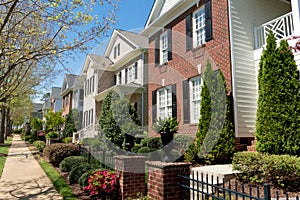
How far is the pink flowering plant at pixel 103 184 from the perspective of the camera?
571 centimetres

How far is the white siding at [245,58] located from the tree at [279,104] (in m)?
→ 1.57

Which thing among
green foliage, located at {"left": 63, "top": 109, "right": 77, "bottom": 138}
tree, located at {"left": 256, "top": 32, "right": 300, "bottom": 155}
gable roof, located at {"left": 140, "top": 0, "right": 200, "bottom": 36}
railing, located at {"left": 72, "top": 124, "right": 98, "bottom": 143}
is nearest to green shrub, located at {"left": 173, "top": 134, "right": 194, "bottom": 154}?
tree, located at {"left": 256, "top": 32, "right": 300, "bottom": 155}

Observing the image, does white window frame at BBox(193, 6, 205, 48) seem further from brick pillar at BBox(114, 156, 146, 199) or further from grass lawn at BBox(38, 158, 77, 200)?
grass lawn at BBox(38, 158, 77, 200)

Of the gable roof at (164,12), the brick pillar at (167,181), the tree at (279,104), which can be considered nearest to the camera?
the brick pillar at (167,181)

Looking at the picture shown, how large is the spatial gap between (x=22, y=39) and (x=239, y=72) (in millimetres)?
8078

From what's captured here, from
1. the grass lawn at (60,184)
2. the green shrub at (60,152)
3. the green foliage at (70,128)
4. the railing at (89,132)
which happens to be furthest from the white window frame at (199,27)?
the green foliage at (70,128)

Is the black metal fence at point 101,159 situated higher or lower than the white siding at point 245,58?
lower

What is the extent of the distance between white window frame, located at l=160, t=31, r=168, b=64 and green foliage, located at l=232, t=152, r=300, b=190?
8.60 m

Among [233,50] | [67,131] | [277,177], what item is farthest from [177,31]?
[67,131]

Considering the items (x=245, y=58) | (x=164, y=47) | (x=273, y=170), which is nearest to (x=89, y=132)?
(x=164, y=47)

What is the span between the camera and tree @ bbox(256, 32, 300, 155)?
6.91 m

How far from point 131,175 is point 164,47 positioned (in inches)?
385

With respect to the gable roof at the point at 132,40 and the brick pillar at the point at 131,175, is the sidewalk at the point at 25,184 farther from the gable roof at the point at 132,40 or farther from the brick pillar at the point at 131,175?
the gable roof at the point at 132,40

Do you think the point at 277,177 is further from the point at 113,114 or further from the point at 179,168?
the point at 113,114
